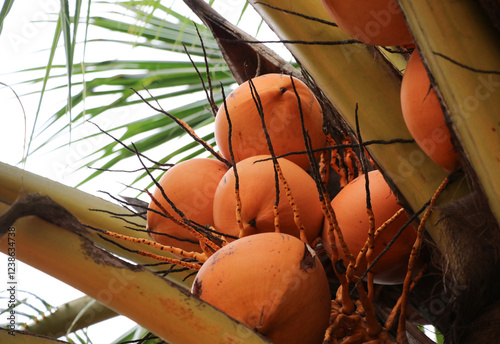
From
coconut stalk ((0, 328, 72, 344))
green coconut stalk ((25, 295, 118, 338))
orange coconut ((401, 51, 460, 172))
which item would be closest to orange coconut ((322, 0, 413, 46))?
orange coconut ((401, 51, 460, 172))

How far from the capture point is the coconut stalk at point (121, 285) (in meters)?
0.64

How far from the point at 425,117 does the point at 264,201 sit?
32 centimetres

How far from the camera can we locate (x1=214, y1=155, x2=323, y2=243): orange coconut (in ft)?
3.05

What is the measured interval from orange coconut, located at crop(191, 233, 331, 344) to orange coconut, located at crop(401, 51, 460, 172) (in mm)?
217

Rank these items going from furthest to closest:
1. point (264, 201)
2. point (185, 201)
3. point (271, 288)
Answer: point (185, 201) → point (264, 201) → point (271, 288)

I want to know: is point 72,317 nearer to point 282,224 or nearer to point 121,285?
point 282,224

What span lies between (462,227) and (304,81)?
0.66 metres

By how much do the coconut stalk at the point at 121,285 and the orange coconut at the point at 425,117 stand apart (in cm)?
32

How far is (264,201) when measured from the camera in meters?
0.93

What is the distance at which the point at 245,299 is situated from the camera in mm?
728

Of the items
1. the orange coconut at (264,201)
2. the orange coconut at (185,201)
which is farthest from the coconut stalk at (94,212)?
the orange coconut at (264,201)

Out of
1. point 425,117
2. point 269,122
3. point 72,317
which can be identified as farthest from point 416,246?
point 72,317

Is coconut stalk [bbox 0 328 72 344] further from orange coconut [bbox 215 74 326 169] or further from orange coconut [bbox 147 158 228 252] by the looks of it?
orange coconut [bbox 215 74 326 169]

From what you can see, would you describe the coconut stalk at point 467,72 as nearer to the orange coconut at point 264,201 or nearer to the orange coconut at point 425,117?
the orange coconut at point 425,117
